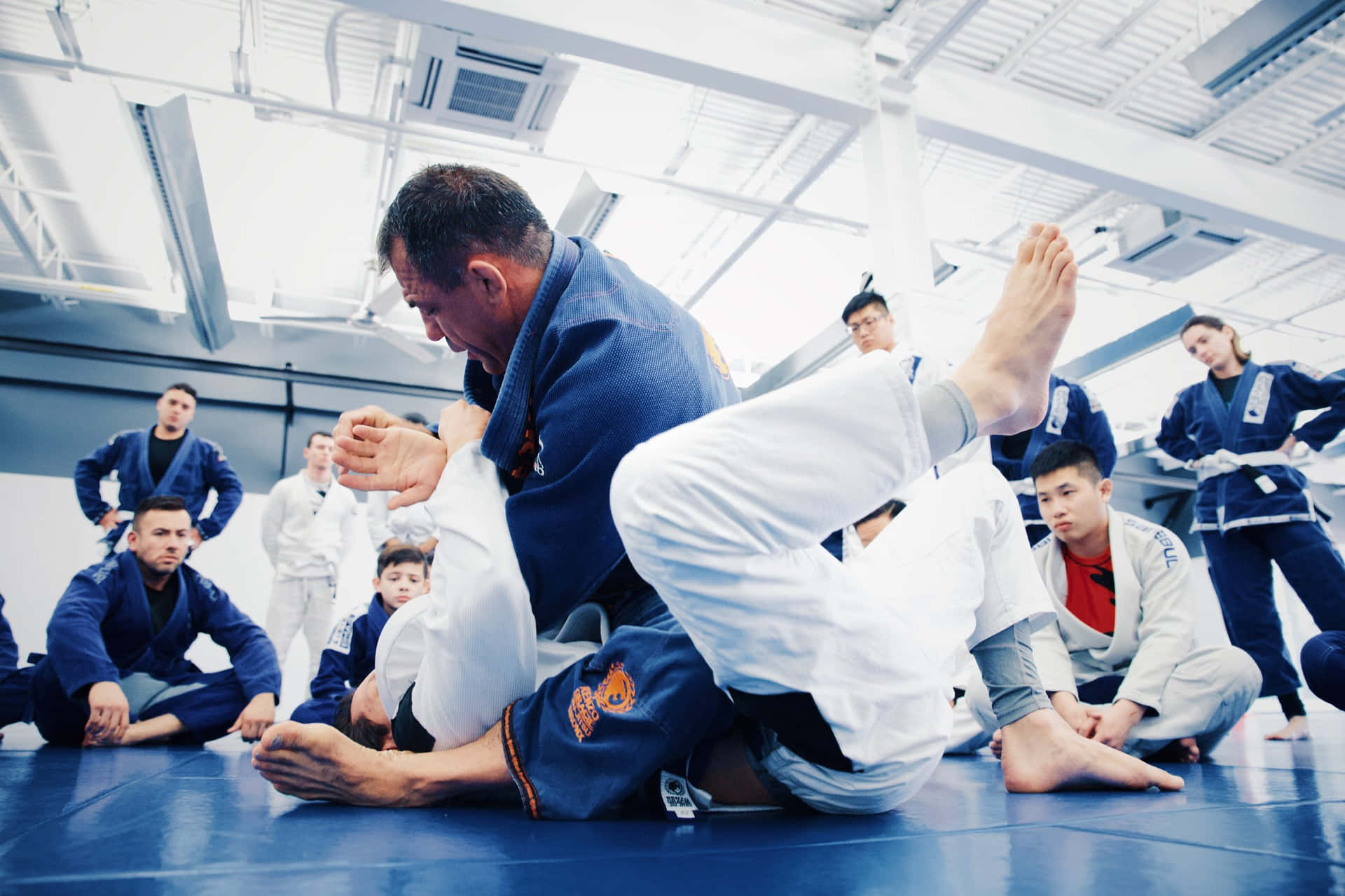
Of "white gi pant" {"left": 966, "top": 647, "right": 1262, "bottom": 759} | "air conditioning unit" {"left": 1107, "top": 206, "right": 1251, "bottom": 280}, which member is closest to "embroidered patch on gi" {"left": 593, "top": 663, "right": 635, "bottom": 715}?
"white gi pant" {"left": 966, "top": 647, "right": 1262, "bottom": 759}

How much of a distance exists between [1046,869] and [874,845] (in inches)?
7.6

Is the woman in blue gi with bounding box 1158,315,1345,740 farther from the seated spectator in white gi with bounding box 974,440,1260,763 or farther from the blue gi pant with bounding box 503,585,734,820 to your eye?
the blue gi pant with bounding box 503,585,734,820

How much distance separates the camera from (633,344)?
1140 mm

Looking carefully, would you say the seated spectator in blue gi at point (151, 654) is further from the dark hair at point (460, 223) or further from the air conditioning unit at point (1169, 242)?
the air conditioning unit at point (1169, 242)

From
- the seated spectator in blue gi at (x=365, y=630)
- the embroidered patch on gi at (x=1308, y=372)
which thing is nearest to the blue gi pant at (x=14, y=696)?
the seated spectator in blue gi at (x=365, y=630)

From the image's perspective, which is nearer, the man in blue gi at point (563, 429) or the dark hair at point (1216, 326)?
the man in blue gi at point (563, 429)

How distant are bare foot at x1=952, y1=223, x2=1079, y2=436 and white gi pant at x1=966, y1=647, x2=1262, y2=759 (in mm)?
1147

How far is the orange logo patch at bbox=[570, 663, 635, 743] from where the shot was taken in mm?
1038

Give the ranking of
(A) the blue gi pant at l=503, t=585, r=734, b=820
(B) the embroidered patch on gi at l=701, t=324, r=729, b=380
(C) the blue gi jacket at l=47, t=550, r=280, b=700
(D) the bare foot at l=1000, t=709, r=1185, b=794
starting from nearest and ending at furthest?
(A) the blue gi pant at l=503, t=585, r=734, b=820
(D) the bare foot at l=1000, t=709, r=1185, b=794
(B) the embroidered patch on gi at l=701, t=324, r=729, b=380
(C) the blue gi jacket at l=47, t=550, r=280, b=700

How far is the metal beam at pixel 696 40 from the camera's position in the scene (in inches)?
138

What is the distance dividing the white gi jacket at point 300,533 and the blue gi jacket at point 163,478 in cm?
61

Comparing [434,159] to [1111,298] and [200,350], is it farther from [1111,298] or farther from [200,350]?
[1111,298]

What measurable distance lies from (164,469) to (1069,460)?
16.2ft

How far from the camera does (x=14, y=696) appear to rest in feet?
9.25
